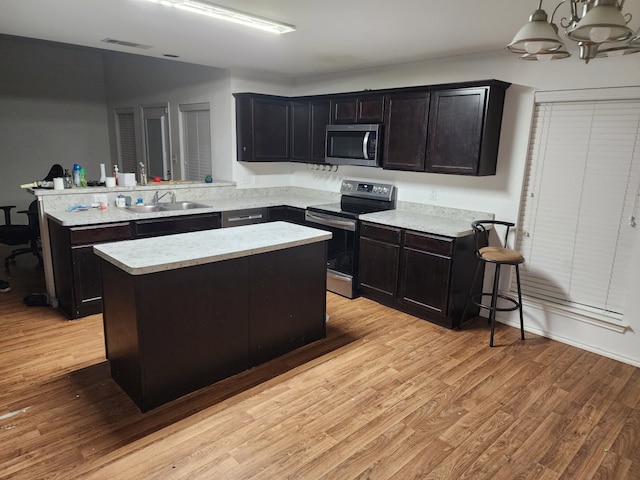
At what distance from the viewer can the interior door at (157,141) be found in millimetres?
6238

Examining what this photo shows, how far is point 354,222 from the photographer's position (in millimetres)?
4250

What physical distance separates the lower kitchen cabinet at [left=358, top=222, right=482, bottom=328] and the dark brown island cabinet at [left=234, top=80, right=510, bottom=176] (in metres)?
0.67

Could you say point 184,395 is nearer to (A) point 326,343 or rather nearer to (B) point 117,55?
(A) point 326,343

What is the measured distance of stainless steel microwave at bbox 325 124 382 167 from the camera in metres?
4.30

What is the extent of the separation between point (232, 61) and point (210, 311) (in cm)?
301

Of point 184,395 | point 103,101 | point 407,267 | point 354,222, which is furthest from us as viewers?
point 103,101

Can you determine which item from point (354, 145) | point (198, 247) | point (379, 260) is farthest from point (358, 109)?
point (198, 247)

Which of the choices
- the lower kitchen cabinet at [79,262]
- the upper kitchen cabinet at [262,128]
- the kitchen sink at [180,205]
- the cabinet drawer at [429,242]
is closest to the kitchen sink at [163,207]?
the kitchen sink at [180,205]

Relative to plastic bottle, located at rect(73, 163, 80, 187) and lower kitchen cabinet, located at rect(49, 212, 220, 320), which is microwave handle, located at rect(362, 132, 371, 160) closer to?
lower kitchen cabinet, located at rect(49, 212, 220, 320)

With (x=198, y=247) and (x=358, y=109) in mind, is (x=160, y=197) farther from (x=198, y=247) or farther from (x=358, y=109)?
(x=358, y=109)

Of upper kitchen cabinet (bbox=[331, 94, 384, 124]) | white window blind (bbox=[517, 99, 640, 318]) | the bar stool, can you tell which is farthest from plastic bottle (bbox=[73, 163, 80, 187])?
white window blind (bbox=[517, 99, 640, 318])

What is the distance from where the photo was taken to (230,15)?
9.21ft

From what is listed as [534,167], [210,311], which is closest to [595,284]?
[534,167]

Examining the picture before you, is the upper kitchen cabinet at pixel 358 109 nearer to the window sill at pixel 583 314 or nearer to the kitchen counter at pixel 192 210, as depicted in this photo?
the kitchen counter at pixel 192 210
